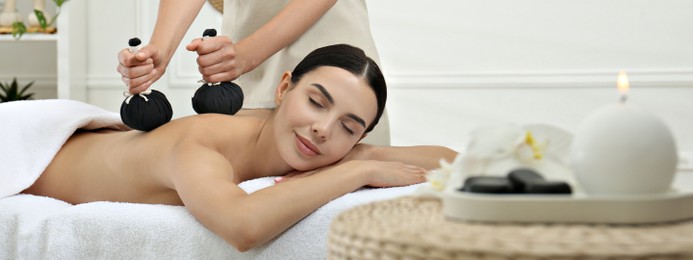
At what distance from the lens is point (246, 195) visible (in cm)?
135

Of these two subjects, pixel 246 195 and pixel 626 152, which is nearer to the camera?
pixel 626 152

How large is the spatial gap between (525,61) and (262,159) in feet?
4.88

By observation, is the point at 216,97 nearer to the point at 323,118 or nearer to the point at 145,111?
the point at 145,111

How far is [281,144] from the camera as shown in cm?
159

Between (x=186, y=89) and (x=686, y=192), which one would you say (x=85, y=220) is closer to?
(x=686, y=192)

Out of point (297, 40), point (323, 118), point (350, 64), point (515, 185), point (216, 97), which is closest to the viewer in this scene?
point (515, 185)

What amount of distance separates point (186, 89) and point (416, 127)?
902 millimetres

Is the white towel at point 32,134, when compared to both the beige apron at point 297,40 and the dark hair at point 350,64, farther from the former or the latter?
the dark hair at point 350,64

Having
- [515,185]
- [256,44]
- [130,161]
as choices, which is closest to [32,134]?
[130,161]

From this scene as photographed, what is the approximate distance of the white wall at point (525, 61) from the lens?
2.80 m

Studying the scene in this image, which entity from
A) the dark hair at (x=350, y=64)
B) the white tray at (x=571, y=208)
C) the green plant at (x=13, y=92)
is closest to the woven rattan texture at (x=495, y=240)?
the white tray at (x=571, y=208)

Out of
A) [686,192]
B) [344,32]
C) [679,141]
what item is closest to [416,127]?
[679,141]

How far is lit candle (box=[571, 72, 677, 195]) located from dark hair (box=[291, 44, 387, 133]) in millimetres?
831

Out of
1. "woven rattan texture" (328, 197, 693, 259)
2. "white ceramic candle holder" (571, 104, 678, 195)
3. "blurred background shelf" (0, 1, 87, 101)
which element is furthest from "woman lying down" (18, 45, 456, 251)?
"blurred background shelf" (0, 1, 87, 101)
